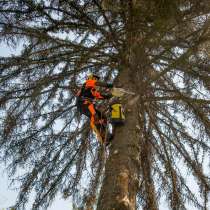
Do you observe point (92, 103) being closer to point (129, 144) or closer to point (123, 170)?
→ point (129, 144)

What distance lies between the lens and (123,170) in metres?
4.49

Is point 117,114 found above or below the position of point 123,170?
above

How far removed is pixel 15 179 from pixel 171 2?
11.8 feet

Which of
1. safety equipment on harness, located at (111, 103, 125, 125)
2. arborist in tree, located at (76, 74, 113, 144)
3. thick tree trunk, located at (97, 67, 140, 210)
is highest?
arborist in tree, located at (76, 74, 113, 144)

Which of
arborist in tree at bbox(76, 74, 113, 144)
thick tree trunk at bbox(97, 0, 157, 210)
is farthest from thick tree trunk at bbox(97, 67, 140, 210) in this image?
arborist in tree at bbox(76, 74, 113, 144)

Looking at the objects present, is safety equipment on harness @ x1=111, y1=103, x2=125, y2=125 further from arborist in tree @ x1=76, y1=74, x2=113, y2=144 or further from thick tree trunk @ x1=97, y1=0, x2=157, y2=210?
arborist in tree @ x1=76, y1=74, x2=113, y2=144

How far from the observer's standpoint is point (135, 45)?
5.89 meters

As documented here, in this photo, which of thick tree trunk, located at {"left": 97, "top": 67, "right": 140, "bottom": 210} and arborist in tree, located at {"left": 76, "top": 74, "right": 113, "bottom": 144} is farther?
arborist in tree, located at {"left": 76, "top": 74, "right": 113, "bottom": 144}

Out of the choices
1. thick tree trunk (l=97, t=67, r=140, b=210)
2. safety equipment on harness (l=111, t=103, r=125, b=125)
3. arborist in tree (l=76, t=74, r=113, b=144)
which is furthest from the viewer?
arborist in tree (l=76, t=74, r=113, b=144)

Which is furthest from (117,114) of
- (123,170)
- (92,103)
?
(123,170)

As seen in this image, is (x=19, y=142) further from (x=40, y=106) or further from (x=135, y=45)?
(x=135, y=45)

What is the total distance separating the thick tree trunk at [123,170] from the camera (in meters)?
4.08

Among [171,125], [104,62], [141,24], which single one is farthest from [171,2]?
[171,125]

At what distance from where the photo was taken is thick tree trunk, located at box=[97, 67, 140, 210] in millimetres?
4082
